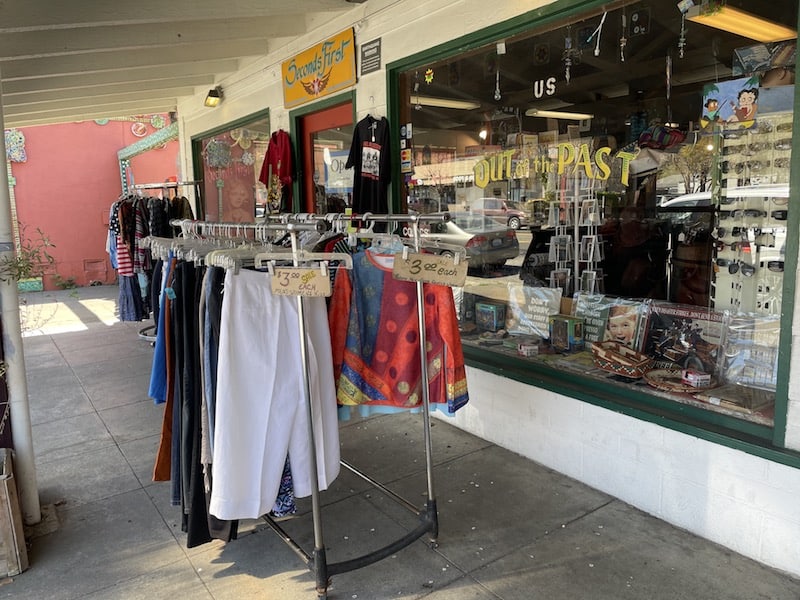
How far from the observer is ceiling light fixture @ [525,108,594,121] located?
427cm

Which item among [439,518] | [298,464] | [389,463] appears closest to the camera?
[298,464]

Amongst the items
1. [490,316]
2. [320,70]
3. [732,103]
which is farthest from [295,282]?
[320,70]

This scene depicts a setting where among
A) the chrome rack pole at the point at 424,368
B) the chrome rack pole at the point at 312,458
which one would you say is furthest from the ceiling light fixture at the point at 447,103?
the chrome rack pole at the point at 312,458

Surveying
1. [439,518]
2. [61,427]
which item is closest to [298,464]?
[439,518]

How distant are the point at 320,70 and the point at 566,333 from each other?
3014 millimetres

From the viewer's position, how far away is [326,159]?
210 inches

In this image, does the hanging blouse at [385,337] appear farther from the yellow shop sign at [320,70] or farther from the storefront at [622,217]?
the yellow shop sign at [320,70]

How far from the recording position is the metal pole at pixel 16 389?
2.77 m

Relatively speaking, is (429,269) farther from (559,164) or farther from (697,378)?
(559,164)

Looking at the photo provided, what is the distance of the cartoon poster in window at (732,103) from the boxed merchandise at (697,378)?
→ 50.5 inches

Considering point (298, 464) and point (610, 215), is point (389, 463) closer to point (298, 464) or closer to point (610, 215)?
point (298, 464)

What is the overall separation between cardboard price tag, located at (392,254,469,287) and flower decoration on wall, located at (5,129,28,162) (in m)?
11.5

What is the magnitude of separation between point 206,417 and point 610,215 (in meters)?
3.22

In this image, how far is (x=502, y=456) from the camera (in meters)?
3.58
